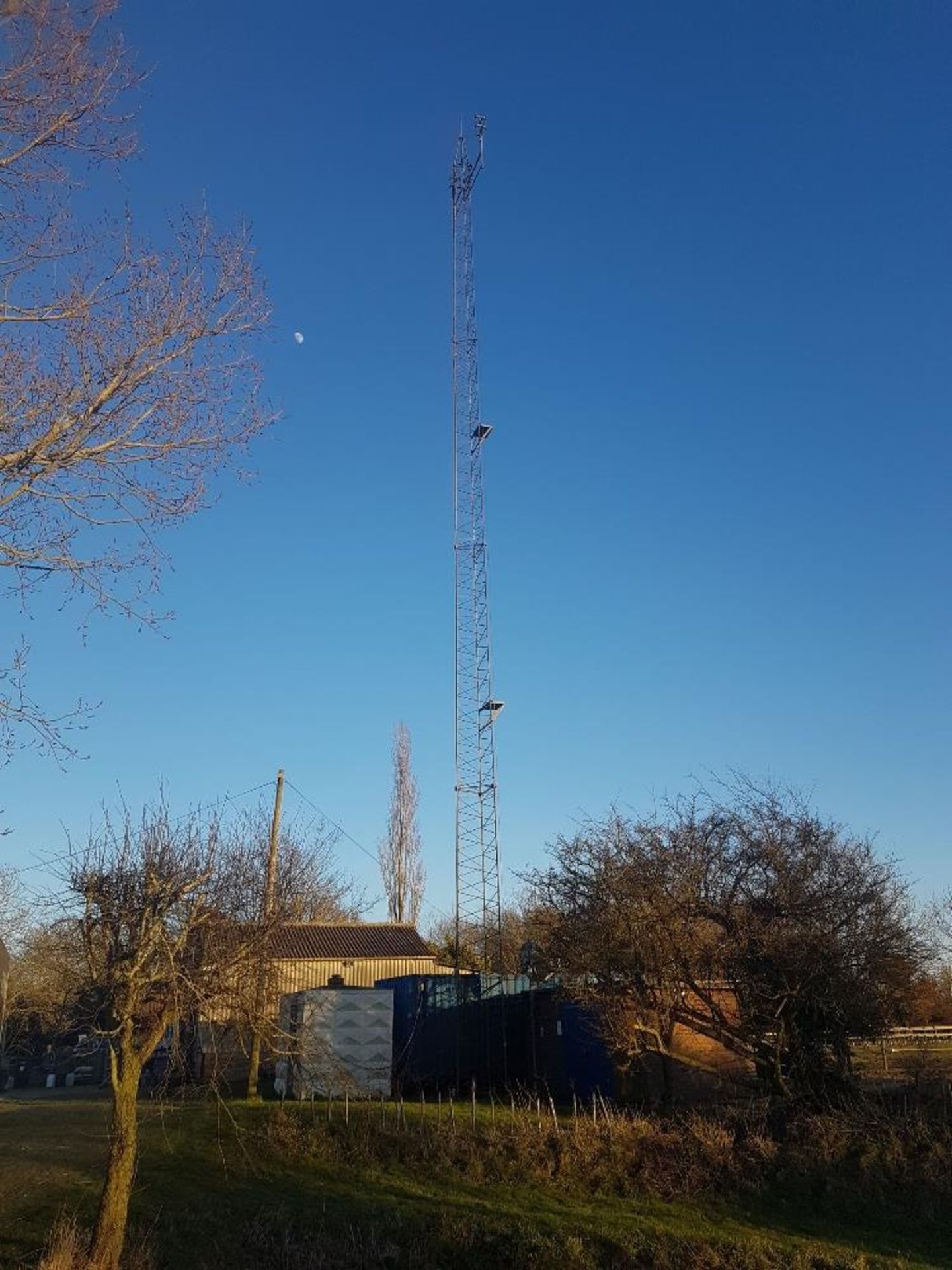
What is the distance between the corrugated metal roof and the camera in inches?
1296

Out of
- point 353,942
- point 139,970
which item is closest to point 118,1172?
point 139,970

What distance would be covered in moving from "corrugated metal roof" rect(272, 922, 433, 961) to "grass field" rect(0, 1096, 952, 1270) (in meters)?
15.4

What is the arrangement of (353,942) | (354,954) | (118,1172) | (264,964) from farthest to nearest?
(353,942)
(354,954)
(264,964)
(118,1172)

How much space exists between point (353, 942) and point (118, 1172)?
24706mm

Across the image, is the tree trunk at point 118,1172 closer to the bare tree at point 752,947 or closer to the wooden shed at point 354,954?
the bare tree at point 752,947

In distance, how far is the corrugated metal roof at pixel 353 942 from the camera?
32.9 metres

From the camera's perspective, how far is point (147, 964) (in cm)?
1083

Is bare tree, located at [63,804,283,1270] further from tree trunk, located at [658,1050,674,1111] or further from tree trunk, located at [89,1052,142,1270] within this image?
tree trunk, located at [658,1050,674,1111]

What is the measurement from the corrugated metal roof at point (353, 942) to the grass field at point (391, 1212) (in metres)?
15.4

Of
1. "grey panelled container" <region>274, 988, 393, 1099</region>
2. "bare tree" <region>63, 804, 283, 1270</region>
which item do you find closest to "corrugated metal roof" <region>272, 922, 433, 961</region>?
"grey panelled container" <region>274, 988, 393, 1099</region>

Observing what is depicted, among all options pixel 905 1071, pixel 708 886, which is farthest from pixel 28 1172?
pixel 905 1071

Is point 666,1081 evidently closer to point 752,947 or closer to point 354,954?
point 752,947

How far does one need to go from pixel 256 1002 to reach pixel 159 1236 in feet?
10.7

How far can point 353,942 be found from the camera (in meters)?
34.7
